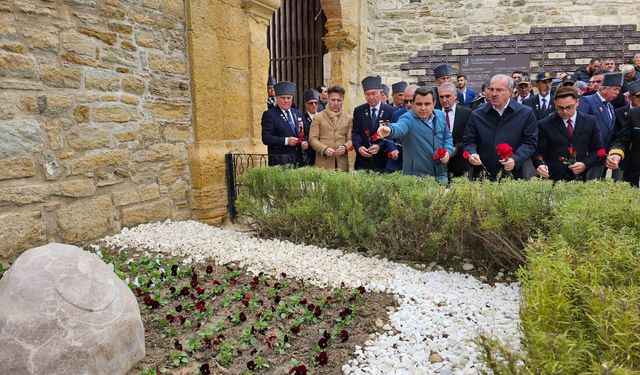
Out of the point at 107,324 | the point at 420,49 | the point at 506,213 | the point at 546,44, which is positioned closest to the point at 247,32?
the point at 506,213

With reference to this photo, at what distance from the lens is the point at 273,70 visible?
10.9 metres

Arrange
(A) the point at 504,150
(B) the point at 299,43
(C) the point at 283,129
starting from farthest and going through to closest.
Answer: (B) the point at 299,43 → (C) the point at 283,129 → (A) the point at 504,150

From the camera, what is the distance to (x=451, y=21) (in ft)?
36.7

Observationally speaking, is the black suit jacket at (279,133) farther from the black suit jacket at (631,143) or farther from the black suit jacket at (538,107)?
the black suit jacket at (631,143)

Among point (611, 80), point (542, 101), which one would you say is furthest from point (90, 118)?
point (611, 80)

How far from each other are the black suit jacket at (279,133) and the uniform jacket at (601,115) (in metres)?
3.75

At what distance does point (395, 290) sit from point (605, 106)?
4498 millimetres

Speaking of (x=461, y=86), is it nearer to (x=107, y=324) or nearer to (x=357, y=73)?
(x=357, y=73)

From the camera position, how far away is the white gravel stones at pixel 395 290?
2365mm

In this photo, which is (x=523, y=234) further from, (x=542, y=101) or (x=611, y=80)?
(x=542, y=101)

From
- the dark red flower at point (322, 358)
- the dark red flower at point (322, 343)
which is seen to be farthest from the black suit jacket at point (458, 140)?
the dark red flower at point (322, 358)

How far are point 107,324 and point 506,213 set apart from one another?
282 cm

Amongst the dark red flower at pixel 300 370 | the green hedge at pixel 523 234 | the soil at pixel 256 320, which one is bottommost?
the soil at pixel 256 320

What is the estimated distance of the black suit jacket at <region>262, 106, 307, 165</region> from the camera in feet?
19.1
